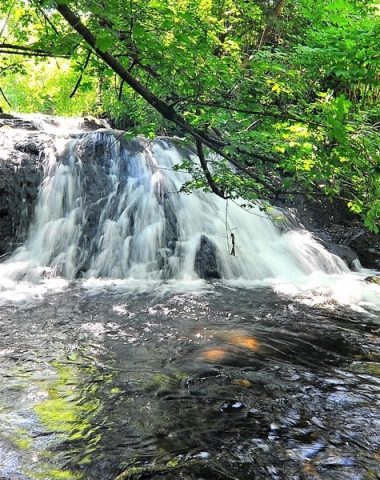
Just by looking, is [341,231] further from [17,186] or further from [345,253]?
[17,186]

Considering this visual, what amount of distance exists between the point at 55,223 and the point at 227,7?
6.21 metres

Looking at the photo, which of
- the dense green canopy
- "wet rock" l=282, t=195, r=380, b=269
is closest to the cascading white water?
"wet rock" l=282, t=195, r=380, b=269

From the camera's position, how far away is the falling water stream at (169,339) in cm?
292

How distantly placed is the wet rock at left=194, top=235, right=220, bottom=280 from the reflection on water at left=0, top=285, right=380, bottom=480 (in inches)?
95.7

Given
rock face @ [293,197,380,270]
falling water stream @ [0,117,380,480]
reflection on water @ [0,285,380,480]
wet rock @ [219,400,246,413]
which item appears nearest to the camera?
reflection on water @ [0,285,380,480]

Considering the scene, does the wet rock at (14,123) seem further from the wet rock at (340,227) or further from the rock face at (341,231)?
the rock face at (341,231)

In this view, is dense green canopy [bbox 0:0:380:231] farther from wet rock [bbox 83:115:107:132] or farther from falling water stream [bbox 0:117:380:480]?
wet rock [bbox 83:115:107:132]

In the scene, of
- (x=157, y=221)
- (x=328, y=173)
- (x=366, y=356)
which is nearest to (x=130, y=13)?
(x=328, y=173)

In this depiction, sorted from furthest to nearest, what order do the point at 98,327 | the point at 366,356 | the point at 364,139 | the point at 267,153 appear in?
the point at 98,327
the point at 366,356
the point at 267,153
the point at 364,139

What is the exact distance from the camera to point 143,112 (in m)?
5.02

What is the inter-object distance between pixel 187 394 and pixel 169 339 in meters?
1.49

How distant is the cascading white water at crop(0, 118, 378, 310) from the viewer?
8.94 meters

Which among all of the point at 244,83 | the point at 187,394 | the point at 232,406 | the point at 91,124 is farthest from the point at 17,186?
the point at 232,406

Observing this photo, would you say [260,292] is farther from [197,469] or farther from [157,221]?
[197,469]
